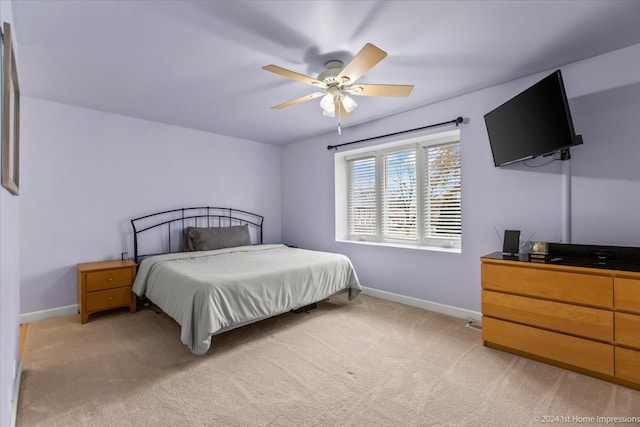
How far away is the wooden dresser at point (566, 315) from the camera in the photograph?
6.29 feet

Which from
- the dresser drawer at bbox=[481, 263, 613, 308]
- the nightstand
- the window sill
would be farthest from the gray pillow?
the dresser drawer at bbox=[481, 263, 613, 308]

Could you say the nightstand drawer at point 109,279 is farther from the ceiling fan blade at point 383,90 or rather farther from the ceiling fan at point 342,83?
the ceiling fan blade at point 383,90

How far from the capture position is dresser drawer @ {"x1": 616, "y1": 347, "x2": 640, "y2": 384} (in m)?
1.88

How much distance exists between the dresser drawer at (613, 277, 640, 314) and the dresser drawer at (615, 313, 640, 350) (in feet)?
0.17

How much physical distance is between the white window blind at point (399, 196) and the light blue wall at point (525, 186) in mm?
333

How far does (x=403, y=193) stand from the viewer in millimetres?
3932

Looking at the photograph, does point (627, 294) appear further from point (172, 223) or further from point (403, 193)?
point (172, 223)

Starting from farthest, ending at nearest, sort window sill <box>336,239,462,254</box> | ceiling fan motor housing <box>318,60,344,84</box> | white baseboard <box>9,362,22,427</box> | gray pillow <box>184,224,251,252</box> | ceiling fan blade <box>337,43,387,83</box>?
Answer: gray pillow <box>184,224,251,252</box>
window sill <box>336,239,462,254</box>
ceiling fan motor housing <box>318,60,344,84</box>
ceiling fan blade <box>337,43,387,83</box>
white baseboard <box>9,362,22,427</box>

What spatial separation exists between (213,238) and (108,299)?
1337mm

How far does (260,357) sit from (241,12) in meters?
2.48

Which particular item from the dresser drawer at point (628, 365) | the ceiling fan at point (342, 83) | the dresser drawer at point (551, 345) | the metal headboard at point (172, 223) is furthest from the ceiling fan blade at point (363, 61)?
the metal headboard at point (172, 223)

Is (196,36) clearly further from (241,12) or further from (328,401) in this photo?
(328,401)

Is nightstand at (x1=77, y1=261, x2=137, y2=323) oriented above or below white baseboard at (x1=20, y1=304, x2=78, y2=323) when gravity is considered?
above

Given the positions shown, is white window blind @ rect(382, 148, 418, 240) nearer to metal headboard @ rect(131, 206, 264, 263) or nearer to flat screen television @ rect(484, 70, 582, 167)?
flat screen television @ rect(484, 70, 582, 167)
